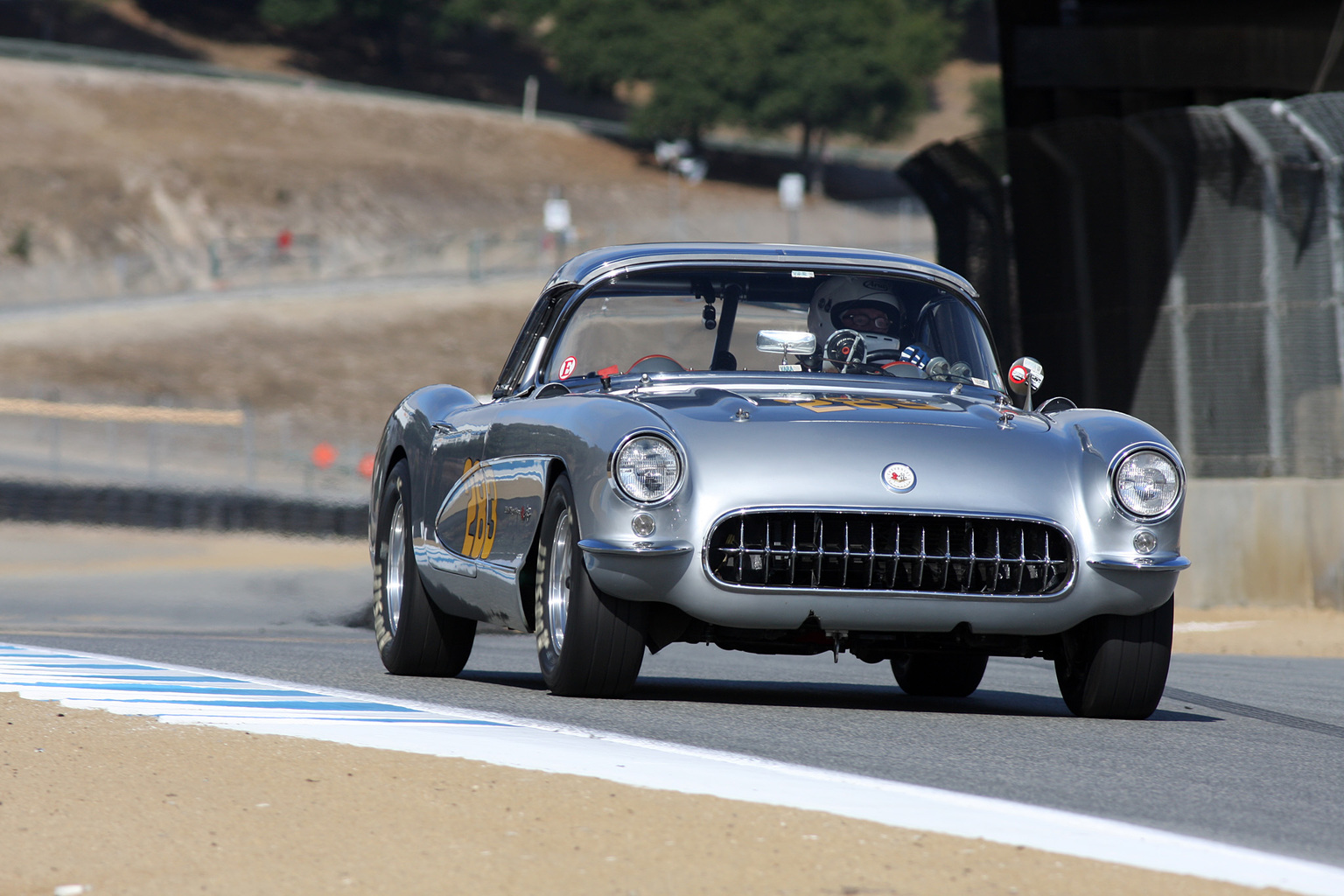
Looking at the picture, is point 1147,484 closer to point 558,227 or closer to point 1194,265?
point 1194,265

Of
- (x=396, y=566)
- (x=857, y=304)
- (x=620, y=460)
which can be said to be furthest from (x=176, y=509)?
(x=620, y=460)

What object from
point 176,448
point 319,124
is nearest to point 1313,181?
point 176,448

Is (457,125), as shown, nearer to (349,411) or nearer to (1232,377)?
(349,411)

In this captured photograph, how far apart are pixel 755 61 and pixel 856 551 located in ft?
292

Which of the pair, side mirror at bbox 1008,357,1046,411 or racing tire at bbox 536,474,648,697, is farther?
side mirror at bbox 1008,357,1046,411

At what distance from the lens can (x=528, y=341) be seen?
8.70 m

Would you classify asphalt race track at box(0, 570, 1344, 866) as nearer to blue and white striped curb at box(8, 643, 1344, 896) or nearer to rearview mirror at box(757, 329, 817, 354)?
blue and white striped curb at box(8, 643, 1344, 896)

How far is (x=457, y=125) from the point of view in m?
95.7

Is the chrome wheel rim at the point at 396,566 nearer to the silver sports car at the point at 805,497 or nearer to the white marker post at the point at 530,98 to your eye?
the silver sports car at the point at 805,497

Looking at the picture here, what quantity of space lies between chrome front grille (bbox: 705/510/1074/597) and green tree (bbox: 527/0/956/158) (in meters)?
88.0

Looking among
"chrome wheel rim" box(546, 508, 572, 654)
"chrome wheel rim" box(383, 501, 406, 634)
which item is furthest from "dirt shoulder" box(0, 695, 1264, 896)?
"chrome wheel rim" box(383, 501, 406, 634)

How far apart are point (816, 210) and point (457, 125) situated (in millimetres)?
20744

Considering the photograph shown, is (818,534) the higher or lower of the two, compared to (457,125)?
lower

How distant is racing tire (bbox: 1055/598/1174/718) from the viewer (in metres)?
7.12
